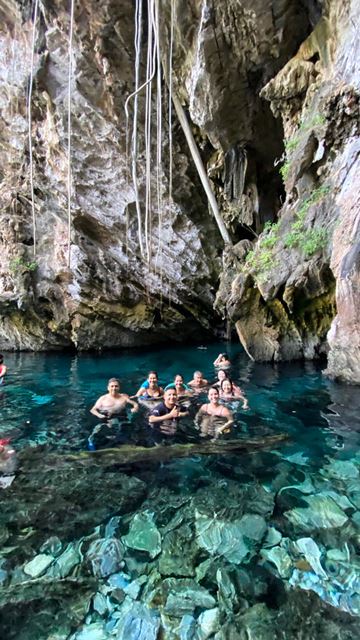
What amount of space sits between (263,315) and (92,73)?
935 centimetres

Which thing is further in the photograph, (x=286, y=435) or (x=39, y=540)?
(x=286, y=435)

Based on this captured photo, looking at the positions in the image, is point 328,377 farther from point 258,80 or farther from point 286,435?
point 258,80

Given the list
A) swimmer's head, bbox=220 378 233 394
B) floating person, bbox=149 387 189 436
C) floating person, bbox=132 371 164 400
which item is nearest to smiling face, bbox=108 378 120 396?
floating person, bbox=132 371 164 400

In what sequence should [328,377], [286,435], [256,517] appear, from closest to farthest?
[256,517], [286,435], [328,377]

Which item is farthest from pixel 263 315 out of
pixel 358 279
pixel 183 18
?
pixel 183 18

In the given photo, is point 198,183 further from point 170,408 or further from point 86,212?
point 170,408

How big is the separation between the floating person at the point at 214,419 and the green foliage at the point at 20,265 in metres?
13.2

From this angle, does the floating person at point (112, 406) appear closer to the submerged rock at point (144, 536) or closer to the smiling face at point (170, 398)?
the smiling face at point (170, 398)

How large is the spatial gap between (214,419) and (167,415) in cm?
79

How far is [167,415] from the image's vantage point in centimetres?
652

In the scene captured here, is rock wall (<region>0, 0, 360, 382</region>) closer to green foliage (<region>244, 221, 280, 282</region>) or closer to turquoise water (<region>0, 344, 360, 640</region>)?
green foliage (<region>244, 221, 280, 282</region>)

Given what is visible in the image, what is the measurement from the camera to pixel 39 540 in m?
3.37

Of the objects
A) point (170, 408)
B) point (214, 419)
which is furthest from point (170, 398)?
point (214, 419)

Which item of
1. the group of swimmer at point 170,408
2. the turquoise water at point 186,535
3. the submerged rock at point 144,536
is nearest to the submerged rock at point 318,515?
the turquoise water at point 186,535
